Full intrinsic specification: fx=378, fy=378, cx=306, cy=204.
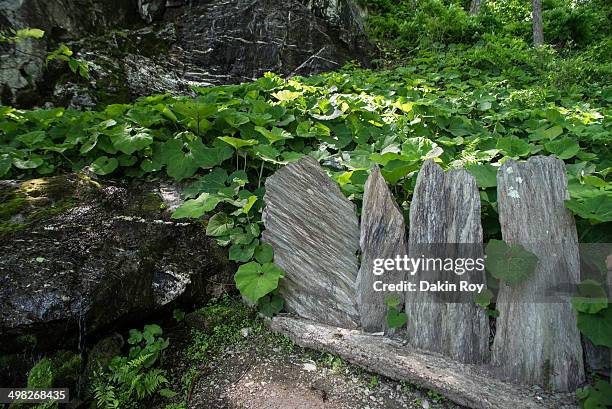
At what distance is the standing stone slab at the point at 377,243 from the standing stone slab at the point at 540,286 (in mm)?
586

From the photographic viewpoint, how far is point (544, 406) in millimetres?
1855

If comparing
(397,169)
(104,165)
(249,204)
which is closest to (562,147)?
(397,169)

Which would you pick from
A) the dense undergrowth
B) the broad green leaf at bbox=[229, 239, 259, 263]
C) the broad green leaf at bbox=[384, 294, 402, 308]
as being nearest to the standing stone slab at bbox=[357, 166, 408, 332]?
the broad green leaf at bbox=[384, 294, 402, 308]

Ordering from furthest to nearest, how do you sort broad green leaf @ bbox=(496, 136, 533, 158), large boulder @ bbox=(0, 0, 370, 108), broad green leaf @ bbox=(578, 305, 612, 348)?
large boulder @ bbox=(0, 0, 370, 108)
broad green leaf @ bbox=(496, 136, 533, 158)
broad green leaf @ bbox=(578, 305, 612, 348)

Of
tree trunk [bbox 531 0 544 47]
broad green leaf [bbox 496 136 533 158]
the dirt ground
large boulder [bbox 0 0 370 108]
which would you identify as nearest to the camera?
the dirt ground

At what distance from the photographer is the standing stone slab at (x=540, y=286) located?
1953 mm

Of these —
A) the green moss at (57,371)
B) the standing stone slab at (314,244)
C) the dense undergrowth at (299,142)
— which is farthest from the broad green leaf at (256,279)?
the green moss at (57,371)

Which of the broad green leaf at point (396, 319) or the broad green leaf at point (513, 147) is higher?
the broad green leaf at point (513, 147)

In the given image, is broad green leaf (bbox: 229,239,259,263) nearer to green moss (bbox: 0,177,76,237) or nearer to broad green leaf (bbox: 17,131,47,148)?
green moss (bbox: 0,177,76,237)

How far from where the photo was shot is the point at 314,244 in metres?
2.54

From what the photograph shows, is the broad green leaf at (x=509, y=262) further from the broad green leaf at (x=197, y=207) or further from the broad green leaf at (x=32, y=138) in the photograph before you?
the broad green leaf at (x=32, y=138)

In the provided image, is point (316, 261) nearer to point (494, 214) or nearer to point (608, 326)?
point (494, 214)

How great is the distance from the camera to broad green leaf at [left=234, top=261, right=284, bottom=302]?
7.36 ft

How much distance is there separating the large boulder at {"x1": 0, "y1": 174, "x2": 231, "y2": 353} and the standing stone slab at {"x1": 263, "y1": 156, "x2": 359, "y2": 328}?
1.77 feet
